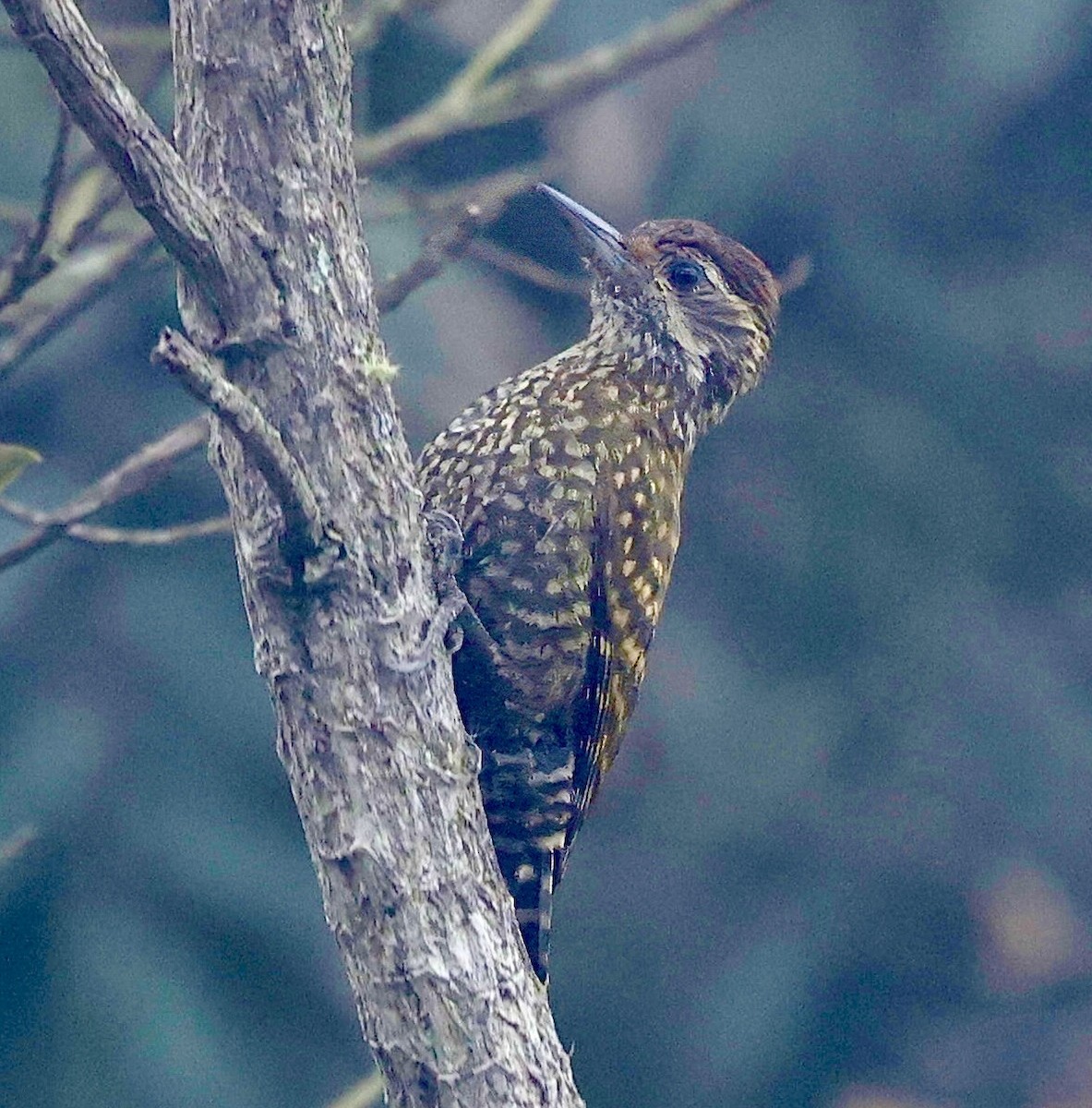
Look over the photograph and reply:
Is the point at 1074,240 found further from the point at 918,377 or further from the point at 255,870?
the point at 255,870

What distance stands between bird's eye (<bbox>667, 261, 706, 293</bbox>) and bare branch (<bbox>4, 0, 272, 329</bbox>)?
139cm

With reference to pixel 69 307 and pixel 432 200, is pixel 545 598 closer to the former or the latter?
pixel 69 307

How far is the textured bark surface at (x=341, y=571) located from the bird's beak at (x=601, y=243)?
1.08m

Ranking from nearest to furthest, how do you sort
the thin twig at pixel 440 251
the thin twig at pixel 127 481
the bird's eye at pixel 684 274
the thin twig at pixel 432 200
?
the thin twig at pixel 440 251 → the thin twig at pixel 127 481 → the bird's eye at pixel 684 274 → the thin twig at pixel 432 200

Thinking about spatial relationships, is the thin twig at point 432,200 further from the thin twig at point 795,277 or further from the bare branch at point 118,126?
the bare branch at point 118,126

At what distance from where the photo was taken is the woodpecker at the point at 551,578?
266 centimetres

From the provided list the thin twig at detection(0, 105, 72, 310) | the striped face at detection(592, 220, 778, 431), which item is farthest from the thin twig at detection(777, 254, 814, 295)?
the thin twig at detection(0, 105, 72, 310)

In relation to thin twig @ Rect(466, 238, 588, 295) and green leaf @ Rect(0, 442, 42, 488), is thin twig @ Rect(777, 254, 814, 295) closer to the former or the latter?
thin twig @ Rect(466, 238, 588, 295)

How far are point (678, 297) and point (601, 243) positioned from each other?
17 cm

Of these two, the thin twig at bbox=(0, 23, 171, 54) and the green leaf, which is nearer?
the green leaf

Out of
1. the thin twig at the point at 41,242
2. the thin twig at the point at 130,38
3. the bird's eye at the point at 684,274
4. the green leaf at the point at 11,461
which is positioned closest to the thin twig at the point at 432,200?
the bird's eye at the point at 684,274

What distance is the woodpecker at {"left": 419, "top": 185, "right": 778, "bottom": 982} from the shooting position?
2.66 metres

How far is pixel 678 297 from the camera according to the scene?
3051 millimetres

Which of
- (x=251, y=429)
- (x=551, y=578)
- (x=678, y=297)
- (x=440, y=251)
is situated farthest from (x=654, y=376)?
(x=251, y=429)
